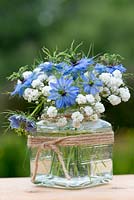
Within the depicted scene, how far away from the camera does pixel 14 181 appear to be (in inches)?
73.1

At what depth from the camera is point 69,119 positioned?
1.69 metres

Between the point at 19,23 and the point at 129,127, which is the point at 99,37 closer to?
the point at 19,23

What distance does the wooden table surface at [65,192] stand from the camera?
1.64 metres

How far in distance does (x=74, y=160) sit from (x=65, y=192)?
0.25 feet

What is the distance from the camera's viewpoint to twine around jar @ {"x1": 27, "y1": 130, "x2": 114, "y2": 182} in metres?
1.68

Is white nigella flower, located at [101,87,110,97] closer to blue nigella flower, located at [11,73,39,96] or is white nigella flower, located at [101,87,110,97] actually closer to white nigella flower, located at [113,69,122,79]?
white nigella flower, located at [113,69,122,79]

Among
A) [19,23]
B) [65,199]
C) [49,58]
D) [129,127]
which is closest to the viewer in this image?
[65,199]

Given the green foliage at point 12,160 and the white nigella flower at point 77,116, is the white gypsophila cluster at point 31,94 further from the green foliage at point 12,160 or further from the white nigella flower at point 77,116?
the green foliage at point 12,160

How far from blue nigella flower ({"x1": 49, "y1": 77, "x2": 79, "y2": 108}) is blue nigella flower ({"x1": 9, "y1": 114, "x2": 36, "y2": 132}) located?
0.09 meters

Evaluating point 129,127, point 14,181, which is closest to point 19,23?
point 129,127

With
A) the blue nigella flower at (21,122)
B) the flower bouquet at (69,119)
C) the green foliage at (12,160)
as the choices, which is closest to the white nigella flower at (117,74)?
the flower bouquet at (69,119)

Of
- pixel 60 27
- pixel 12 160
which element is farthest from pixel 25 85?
pixel 60 27

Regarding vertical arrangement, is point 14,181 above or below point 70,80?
below

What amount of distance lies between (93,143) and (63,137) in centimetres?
7
